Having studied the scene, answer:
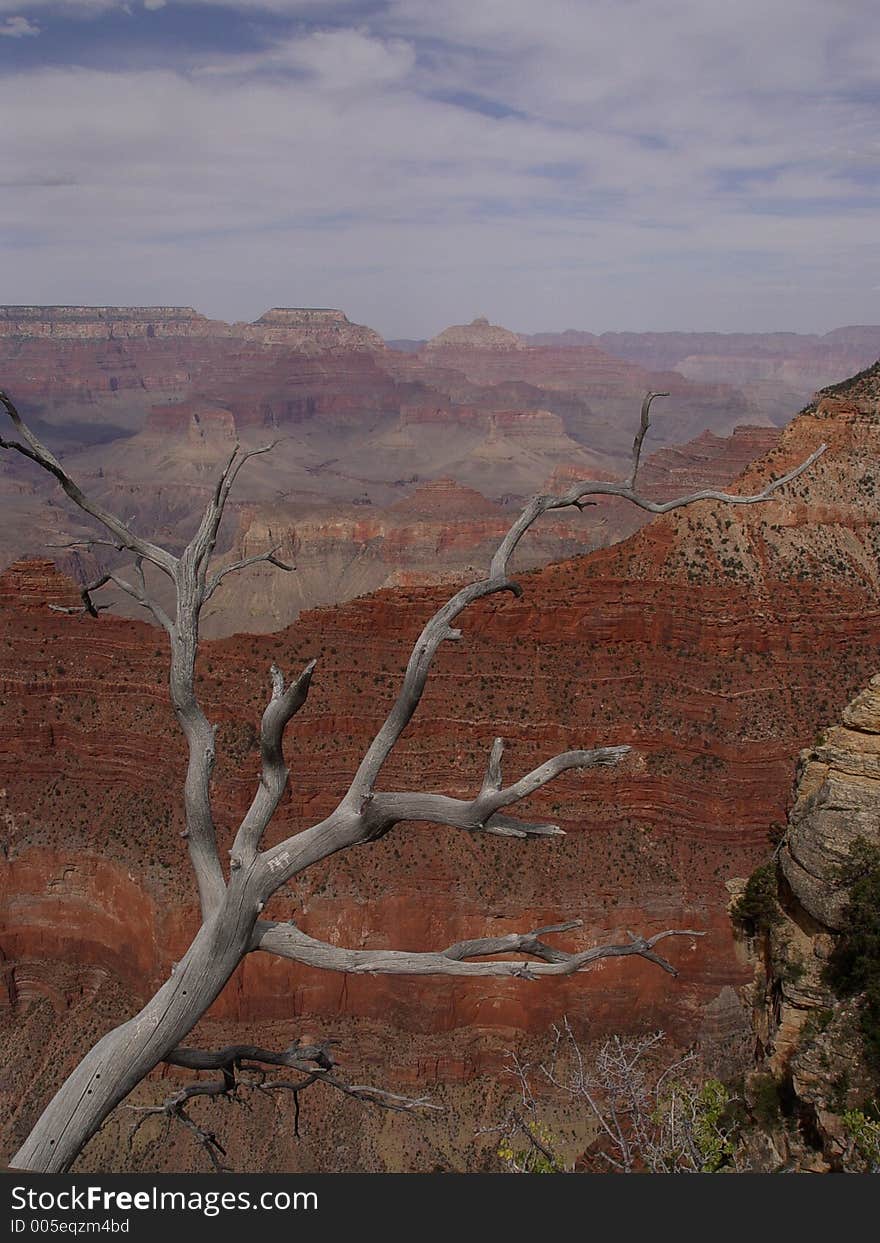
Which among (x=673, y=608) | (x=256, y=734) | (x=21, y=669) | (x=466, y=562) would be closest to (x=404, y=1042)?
(x=256, y=734)

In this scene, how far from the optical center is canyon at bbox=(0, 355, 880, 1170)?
27.2 metres

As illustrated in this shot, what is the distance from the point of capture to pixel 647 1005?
27438 millimetres

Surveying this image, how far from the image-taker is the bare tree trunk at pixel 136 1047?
18.2ft

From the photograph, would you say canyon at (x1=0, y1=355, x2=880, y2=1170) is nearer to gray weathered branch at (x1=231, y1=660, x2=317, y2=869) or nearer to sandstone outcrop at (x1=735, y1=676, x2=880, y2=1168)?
sandstone outcrop at (x1=735, y1=676, x2=880, y2=1168)

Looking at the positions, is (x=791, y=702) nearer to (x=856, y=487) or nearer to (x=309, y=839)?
(x=856, y=487)

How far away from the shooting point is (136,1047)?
5934 mm

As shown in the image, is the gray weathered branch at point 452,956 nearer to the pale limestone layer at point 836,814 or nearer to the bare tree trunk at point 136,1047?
the bare tree trunk at point 136,1047

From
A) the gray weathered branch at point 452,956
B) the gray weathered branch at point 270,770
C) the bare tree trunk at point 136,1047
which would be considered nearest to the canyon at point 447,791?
the gray weathered branch at point 452,956

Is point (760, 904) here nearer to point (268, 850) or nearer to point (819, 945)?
point (819, 945)

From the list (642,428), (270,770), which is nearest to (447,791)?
(270,770)

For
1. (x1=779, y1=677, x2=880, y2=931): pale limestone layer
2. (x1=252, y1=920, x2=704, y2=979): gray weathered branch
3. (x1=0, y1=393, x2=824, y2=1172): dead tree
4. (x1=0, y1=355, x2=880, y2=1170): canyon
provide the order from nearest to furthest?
1. (x1=0, y1=393, x2=824, y2=1172): dead tree
2. (x1=252, y1=920, x2=704, y2=979): gray weathered branch
3. (x1=779, y1=677, x2=880, y2=931): pale limestone layer
4. (x1=0, y1=355, x2=880, y2=1170): canyon

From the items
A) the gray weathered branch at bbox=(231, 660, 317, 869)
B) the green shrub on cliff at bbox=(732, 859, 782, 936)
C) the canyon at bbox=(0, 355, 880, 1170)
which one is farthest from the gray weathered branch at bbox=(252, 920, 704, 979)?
the canyon at bbox=(0, 355, 880, 1170)

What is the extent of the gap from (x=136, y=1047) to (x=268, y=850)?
1.51 metres

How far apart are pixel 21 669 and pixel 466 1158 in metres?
22.4
